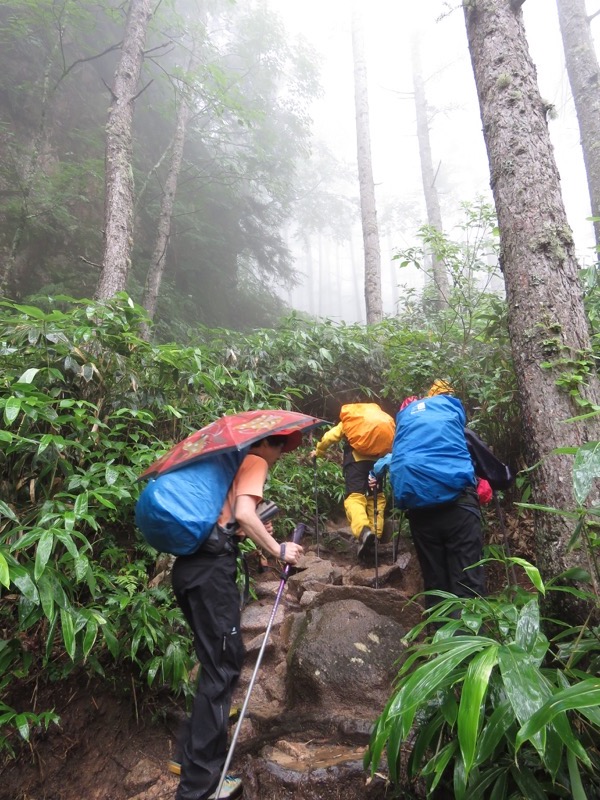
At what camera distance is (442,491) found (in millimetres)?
3191

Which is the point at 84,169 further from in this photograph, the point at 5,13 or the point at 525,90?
the point at 525,90

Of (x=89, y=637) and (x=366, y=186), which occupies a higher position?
(x=366, y=186)

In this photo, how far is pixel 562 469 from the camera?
2867 mm

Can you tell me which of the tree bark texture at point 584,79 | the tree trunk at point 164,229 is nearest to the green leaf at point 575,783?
the tree trunk at point 164,229

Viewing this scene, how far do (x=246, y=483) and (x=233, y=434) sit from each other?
326mm

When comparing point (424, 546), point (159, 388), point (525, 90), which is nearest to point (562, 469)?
point (424, 546)

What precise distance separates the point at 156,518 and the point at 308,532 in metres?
4.11

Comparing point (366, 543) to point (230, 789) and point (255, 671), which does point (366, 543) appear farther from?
point (230, 789)

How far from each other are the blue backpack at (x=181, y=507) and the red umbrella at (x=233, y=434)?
0.08 m

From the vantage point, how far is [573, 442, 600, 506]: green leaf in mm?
1585

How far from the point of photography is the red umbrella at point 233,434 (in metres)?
2.44

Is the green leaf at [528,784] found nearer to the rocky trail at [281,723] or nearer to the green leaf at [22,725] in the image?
the rocky trail at [281,723]

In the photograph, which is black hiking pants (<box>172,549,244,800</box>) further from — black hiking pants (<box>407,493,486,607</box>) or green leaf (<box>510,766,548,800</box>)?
black hiking pants (<box>407,493,486,607</box>)

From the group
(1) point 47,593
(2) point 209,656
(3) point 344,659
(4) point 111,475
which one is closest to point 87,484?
(4) point 111,475
